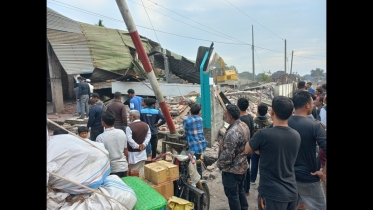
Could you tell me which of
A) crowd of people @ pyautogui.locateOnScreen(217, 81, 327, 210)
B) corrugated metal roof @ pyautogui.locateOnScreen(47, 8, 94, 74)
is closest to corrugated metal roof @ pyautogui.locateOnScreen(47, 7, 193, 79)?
corrugated metal roof @ pyautogui.locateOnScreen(47, 8, 94, 74)

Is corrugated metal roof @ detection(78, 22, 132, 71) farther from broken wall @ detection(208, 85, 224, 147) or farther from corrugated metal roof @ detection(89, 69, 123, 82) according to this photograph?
broken wall @ detection(208, 85, 224, 147)

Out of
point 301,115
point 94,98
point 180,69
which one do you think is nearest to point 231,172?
point 301,115

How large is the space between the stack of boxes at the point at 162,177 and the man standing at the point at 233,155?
0.65m

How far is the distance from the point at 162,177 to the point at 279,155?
156cm

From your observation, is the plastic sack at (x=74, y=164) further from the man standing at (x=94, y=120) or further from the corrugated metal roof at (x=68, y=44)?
the corrugated metal roof at (x=68, y=44)

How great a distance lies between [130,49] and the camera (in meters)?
16.2

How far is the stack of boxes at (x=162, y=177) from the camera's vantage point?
338 centimetres

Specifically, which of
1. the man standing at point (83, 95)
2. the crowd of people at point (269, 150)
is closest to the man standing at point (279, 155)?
the crowd of people at point (269, 150)

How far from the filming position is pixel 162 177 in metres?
3.39

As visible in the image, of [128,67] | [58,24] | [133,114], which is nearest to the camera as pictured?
[133,114]

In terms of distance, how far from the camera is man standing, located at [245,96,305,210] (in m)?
2.64
